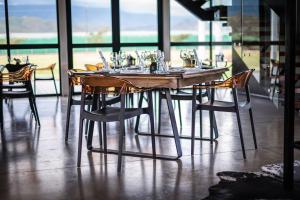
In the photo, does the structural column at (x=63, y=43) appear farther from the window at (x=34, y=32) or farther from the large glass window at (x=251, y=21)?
the large glass window at (x=251, y=21)

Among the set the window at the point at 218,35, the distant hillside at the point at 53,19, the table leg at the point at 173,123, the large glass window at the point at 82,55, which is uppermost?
the distant hillside at the point at 53,19

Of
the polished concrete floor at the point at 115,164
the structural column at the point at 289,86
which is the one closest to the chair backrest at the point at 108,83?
the polished concrete floor at the point at 115,164

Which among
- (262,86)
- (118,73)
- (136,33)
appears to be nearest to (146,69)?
(118,73)

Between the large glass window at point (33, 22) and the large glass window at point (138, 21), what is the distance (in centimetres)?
159

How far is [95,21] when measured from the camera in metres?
10.7

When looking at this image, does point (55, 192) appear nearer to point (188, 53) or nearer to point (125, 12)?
point (188, 53)

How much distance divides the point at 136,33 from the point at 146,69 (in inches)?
241

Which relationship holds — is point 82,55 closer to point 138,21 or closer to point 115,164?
point 138,21

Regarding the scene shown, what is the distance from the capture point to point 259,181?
11.9 ft

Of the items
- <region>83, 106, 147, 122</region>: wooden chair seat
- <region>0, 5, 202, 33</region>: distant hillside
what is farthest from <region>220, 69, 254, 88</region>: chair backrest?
<region>0, 5, 202, 33</region>: distant hillside

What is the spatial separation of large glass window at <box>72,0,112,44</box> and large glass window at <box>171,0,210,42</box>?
1.62m

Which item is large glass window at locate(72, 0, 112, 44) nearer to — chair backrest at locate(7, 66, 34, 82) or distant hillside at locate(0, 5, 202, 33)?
distant hillside at locate(0, 5, 202, 33)

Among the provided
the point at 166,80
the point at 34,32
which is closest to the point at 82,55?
the point at 34,32

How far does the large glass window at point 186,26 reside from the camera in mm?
11173
